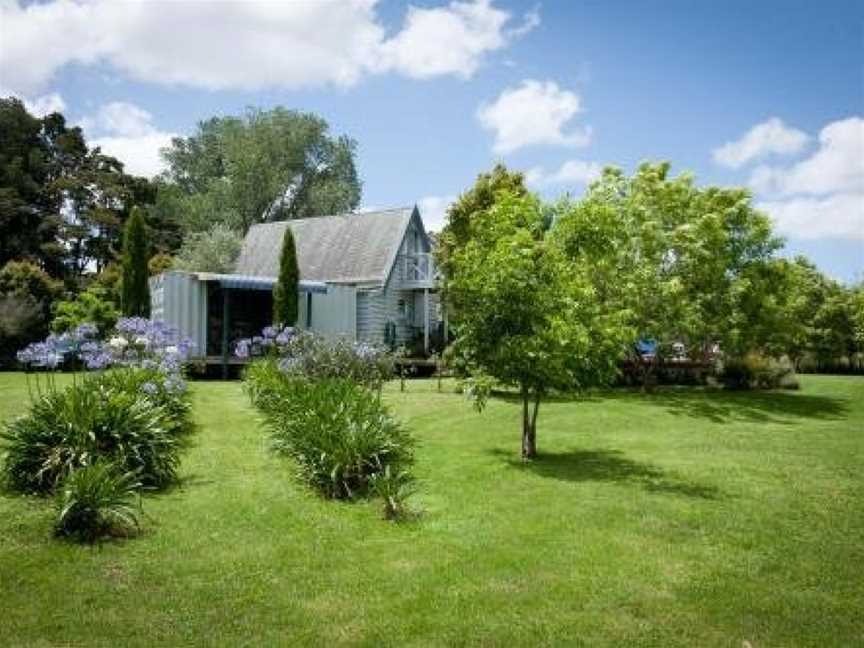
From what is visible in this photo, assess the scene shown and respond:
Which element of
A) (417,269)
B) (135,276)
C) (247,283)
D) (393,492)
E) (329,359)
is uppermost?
(417,269)

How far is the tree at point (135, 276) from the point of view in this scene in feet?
86.8

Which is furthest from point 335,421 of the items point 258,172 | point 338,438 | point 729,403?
point 258,172

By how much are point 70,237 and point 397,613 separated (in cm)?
4115

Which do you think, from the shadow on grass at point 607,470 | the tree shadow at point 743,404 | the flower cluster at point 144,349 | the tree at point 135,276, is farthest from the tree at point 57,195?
the shadow on grass at point 607,470

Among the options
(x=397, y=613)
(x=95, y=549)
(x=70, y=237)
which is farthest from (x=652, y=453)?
(x=70, y=237)

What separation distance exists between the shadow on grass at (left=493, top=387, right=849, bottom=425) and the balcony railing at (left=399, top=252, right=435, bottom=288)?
11.0m

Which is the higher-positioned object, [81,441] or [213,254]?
[213,254]

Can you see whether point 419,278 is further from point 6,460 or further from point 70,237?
point 6,460

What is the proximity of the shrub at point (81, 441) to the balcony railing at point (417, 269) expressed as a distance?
22.2 metres

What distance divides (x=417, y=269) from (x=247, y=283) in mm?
8745

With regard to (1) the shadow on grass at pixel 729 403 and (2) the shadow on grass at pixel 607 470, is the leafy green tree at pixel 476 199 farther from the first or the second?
(2) the shadow on grass at pixel 607 470

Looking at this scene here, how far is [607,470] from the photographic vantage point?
12.6 meters

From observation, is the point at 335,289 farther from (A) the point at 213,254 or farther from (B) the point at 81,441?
(B) the point at 81,441

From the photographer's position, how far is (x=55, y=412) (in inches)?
428
